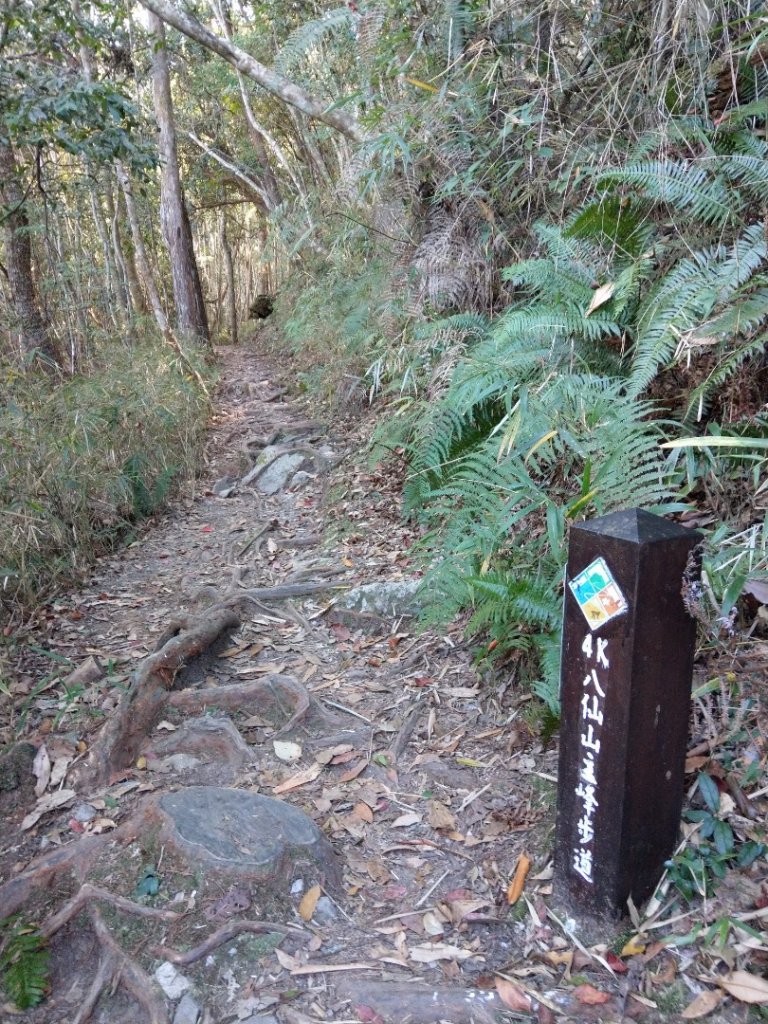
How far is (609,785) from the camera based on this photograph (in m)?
1.99

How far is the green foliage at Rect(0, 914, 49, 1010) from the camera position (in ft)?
7.09

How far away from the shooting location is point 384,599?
418 cm

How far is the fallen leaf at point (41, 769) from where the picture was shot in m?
3.05

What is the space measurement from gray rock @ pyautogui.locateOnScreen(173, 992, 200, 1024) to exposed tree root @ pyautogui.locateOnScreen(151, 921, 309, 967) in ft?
0.35

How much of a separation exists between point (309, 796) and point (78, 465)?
11.6ft

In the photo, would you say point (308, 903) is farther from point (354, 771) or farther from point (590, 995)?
point (590, 995)

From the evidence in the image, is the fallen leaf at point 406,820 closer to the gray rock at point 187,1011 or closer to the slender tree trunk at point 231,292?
the gray rock at point 187,1011

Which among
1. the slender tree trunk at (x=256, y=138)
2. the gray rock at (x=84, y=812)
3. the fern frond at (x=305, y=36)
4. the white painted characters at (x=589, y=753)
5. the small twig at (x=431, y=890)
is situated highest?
the slender tree trunk at (x=256, y=138)

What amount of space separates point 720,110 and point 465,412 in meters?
2.03

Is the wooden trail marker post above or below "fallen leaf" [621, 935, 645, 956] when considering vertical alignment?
above

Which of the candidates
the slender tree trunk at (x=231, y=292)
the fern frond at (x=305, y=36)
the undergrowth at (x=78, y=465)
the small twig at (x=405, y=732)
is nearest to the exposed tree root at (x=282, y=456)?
the undergrowth at (x=78, y=465)

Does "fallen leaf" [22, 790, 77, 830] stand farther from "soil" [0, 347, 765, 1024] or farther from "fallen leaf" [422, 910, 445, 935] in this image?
"fallen leaf" [422, 910, 445, 935]

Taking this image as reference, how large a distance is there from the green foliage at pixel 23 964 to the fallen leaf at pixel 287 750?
1127mm

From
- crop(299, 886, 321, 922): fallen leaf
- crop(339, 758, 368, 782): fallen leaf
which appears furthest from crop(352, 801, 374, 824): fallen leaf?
crop(299, 886, 321, 922): fallen leaf
